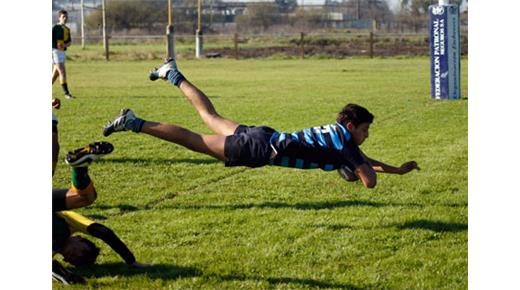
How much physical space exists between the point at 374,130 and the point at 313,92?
694cm

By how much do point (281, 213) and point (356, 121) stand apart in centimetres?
146

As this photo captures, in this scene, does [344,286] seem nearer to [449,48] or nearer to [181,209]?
[181,209]

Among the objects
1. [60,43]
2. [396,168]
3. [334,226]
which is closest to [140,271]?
[334,226]

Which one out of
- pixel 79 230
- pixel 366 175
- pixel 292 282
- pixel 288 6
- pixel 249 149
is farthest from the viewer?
pixel 288 6

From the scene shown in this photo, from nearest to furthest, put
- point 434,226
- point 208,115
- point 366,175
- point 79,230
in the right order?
point 79,230 < point 366,175 < point 434,226 < point 208,115

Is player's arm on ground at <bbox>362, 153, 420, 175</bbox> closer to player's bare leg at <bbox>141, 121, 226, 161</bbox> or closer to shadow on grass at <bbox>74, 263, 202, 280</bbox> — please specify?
player's bare leg at <bbox>141, 121, 226, 161</bbox>

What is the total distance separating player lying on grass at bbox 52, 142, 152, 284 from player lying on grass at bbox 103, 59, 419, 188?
99 cm

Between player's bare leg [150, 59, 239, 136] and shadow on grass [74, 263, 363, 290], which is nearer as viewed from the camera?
shadow on grass [74, 263, 363, 290]

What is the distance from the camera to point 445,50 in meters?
17.1

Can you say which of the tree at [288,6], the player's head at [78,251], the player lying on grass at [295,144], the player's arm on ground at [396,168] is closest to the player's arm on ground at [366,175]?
the player lying on grass at [295,144]

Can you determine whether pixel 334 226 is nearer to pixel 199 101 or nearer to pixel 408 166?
pixel 408 166

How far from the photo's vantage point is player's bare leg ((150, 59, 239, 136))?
6.52 metres

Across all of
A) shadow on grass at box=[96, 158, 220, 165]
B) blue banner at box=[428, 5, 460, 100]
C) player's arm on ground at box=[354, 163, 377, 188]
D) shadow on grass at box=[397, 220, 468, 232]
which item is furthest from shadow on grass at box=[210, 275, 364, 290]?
blue banner at box=[428, 5, 460, 100]

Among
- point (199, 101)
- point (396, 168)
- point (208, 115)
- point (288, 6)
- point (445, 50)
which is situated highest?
point (288, 6)
